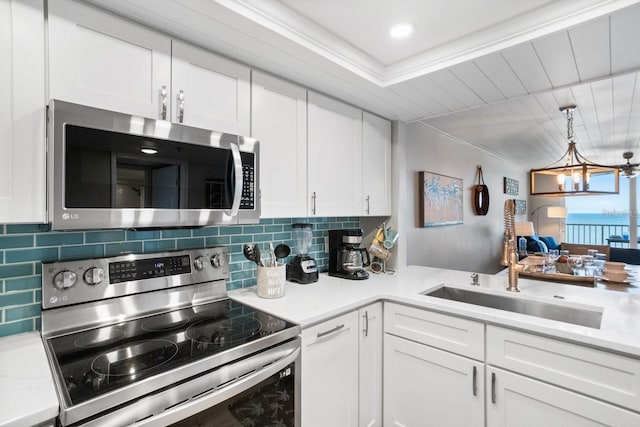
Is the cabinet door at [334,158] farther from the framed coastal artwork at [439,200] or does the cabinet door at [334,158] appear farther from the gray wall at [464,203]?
the framed coastal artwork at [439,200]

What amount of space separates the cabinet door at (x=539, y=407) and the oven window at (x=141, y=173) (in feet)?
4.66

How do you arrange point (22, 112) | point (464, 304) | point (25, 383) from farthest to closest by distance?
1. point (464, 304)
2. point (22, 112)
3. point (25, 383)

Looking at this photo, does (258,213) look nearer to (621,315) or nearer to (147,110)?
(147,110)

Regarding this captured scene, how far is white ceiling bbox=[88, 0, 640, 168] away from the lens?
1272mm

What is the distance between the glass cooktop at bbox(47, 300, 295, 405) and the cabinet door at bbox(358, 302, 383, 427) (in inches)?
21.4

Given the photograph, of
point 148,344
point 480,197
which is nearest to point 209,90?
point 148,344

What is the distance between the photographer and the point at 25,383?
89 centimetres

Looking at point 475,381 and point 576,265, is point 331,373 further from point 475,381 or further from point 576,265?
point 576,265

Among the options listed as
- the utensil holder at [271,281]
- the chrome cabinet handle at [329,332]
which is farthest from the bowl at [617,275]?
the utensil holder at [271,281]

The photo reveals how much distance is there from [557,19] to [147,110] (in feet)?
5.45

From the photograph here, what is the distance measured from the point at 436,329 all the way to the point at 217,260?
1156 millimetres

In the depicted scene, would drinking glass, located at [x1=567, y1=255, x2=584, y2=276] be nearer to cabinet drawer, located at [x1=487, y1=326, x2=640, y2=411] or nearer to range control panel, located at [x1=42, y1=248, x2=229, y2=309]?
cabinet drawer, located at [x1=487, y1=326, x2=640, y2=411]

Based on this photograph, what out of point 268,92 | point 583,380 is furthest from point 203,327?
point 583,380

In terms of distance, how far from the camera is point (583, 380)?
124 centimetres
